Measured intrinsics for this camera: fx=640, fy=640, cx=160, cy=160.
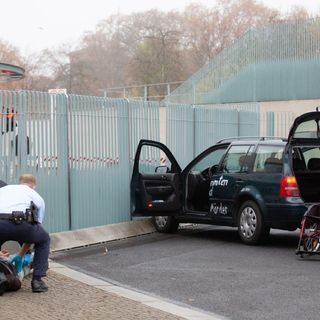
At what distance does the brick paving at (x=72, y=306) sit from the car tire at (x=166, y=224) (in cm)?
467

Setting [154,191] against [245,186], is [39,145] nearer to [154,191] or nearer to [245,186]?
[154,191]

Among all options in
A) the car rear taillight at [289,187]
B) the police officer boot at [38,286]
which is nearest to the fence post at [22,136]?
the police officer boot at [38,286]

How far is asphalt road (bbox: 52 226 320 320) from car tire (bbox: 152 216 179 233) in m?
0.29

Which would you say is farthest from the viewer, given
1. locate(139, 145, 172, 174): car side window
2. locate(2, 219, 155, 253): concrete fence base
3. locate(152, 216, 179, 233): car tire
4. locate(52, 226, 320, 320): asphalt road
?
locate(139, 145, 172, 174): car side window

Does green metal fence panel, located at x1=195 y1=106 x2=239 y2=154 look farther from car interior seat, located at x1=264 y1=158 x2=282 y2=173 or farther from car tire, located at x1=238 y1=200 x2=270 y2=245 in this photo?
car interior seat, located at x1=264 y1=158 x2=282 y2=173

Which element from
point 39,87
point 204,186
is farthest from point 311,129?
point 39,87

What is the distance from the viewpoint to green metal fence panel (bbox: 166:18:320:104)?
2452cm

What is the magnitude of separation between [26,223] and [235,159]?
4.99m

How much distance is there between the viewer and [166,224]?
1193 centimetres

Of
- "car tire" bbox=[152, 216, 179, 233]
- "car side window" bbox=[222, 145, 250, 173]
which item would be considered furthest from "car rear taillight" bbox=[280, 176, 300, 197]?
"car tire" bbox=[152, 216, 179, 233]

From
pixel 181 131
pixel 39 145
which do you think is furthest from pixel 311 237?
pixel 181 131

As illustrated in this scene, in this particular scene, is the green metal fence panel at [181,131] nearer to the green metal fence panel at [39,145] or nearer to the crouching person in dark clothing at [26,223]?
the green metal fence panel at [39,145]

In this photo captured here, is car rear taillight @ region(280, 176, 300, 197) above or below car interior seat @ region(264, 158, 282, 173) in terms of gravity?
below

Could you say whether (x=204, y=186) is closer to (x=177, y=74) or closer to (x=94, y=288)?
(x=94, y=288)
